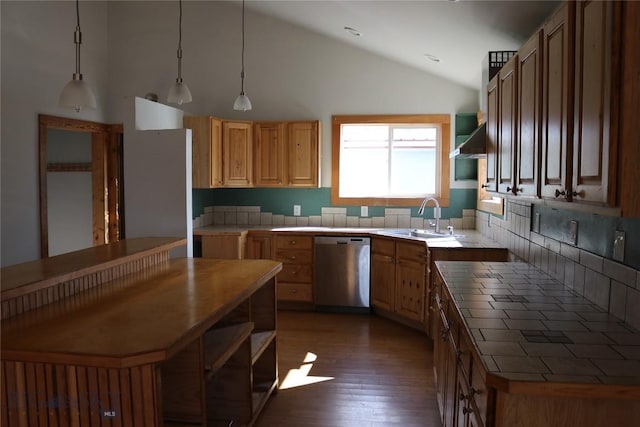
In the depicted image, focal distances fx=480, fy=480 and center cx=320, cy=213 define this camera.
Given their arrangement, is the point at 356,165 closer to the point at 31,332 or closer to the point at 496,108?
the point at 496,108

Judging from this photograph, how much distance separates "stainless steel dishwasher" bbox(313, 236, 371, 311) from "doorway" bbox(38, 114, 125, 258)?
2289 mm

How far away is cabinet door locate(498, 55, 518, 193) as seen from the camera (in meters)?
2.41

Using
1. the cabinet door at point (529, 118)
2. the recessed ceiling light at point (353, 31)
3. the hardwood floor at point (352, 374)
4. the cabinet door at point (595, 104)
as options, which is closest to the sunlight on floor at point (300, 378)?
the hardwood floor at point (352, 374)

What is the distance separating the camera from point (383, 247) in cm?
474

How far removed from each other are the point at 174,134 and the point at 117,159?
1410 millimetres

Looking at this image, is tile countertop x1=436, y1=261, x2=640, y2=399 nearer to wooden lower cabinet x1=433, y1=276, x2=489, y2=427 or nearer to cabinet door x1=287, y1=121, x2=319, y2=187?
wooden lower cabinet x1=433, y1=276, x2=489, y2=427

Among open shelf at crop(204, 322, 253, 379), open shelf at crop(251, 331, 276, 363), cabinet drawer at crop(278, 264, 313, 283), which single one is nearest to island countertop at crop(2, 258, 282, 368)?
open shelf at crop(204, 322, 253, 379)

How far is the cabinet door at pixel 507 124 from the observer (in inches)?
94.7

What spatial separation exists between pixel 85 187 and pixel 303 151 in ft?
8.92

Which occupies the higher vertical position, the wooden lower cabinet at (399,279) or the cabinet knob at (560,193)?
the cabinet knob at (560,193)

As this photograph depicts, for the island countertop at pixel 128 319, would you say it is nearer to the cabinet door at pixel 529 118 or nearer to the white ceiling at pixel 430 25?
the cabinet door at pixel 529 118

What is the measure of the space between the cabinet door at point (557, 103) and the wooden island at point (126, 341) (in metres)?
1.42

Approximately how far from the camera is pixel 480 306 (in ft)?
6.67

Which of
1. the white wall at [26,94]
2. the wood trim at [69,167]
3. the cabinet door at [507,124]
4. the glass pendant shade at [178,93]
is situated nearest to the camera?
the cabinet door at [507,124]
